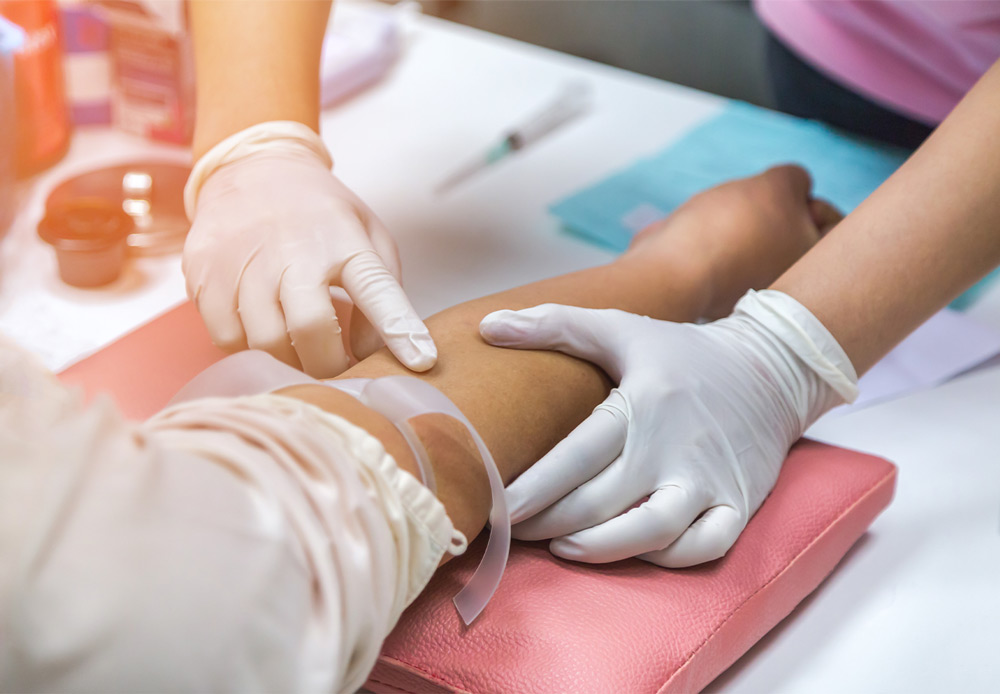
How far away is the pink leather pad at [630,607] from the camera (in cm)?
71

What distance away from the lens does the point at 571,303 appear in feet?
3.35

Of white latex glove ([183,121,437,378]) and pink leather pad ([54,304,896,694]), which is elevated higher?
white latex glove ([183,121,437,378])

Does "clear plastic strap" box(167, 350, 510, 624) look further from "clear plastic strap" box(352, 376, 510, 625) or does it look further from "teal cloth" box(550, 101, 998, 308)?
"teal cloth" box(550, 101, 998, 308)

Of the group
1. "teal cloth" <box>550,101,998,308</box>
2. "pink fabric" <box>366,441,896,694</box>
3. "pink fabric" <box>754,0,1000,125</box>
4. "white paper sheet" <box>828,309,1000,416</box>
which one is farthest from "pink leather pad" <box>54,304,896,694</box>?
"pink fabric" <box>754,0,1000,125</box>

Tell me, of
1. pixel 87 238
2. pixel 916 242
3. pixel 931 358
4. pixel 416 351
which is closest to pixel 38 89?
pixel 87 238

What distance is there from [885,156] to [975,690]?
1.10 m

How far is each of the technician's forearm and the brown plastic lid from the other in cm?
20

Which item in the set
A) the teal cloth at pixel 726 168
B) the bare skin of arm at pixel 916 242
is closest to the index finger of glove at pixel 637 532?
the bare skin of arm at pixel 916 242

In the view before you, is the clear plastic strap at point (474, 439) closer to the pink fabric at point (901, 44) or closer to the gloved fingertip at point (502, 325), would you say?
the gloved fingertip at point (502, 325)

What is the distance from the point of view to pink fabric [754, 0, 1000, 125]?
1456mm

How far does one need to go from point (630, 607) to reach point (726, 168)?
1.06 m

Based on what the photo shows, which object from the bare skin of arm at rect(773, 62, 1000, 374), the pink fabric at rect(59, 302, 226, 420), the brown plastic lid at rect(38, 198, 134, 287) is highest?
the bare skin of arm at rect(773, 62, 1000, 374)

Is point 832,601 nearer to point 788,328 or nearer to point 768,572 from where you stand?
point 768,572

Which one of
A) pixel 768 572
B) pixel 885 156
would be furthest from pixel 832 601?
A: pixel 885 156
